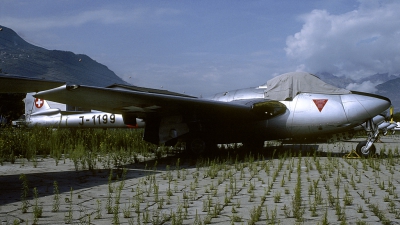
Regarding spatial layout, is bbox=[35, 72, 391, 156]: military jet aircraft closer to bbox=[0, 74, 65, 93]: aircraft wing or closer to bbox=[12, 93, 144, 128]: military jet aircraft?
bbox=[0, 74, 65, 93]: aircraft wing

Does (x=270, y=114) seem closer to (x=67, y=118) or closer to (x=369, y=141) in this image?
(x=369, y=141)

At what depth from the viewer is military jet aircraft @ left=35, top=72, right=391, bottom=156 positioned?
8633 millimetres

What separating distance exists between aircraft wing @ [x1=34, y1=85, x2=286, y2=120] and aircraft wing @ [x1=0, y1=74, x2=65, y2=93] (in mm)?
1295

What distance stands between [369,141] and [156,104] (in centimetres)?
542

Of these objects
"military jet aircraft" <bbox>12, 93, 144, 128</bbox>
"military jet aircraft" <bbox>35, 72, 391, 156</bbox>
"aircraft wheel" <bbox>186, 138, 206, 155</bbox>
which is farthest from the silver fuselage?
"military jet aircraft" <bbox>12, 93, 144, 128</bbox>

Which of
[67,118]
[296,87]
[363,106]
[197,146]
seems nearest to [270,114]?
[296,87]

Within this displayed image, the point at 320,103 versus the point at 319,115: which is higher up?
the point at 320,103

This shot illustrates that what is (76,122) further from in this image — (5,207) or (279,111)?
(5,207)

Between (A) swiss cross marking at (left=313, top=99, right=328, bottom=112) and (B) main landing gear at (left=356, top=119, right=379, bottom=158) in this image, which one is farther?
(A) swiss cross marking at (left=313, top=99, right=328, bottom=112)

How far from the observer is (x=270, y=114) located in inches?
359

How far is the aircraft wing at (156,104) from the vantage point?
718cm

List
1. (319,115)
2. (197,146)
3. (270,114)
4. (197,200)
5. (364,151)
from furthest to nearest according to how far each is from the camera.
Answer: (197,146) < (270,114) < (364,151) < (319,115) < (197,200)

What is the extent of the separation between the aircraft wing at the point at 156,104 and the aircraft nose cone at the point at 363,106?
5.16ft

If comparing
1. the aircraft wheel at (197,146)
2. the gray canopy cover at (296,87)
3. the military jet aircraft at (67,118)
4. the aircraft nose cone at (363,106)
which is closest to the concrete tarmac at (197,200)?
the aircraft nose cone at (363,106)
